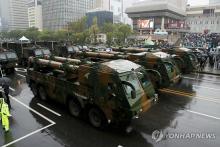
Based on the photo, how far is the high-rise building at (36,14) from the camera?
16775 centimetres

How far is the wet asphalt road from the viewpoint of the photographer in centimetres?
820

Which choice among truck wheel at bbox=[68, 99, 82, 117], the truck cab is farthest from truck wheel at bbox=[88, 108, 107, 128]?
the truck cab

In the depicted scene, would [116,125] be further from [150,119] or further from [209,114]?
[209,114]

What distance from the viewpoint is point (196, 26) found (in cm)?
13050

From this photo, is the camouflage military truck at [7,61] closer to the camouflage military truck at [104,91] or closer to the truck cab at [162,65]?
the camouflage military truck at [104,91]

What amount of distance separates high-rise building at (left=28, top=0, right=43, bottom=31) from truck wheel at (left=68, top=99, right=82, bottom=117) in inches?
6712

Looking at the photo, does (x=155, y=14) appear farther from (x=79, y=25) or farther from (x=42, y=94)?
(x=42, y=94)

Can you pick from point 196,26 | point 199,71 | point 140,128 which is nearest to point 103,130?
point 140,128

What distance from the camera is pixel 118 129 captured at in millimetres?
9086

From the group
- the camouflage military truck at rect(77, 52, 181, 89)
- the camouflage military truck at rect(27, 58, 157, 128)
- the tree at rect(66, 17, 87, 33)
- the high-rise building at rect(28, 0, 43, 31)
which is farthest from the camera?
the high-rise building at rect(28, 0, 43, 31)

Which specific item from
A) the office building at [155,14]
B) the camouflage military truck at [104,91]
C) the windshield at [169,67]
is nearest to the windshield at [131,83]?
the camouflage military truck at [104,91]

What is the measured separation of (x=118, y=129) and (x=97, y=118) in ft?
3.22

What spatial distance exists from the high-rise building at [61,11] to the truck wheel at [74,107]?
137993 mm

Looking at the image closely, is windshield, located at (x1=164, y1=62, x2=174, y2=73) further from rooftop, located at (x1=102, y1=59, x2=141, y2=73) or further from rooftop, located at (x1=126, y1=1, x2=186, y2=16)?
rooftop, located at (x1=126, y1=1, x2=186, y2=16)
